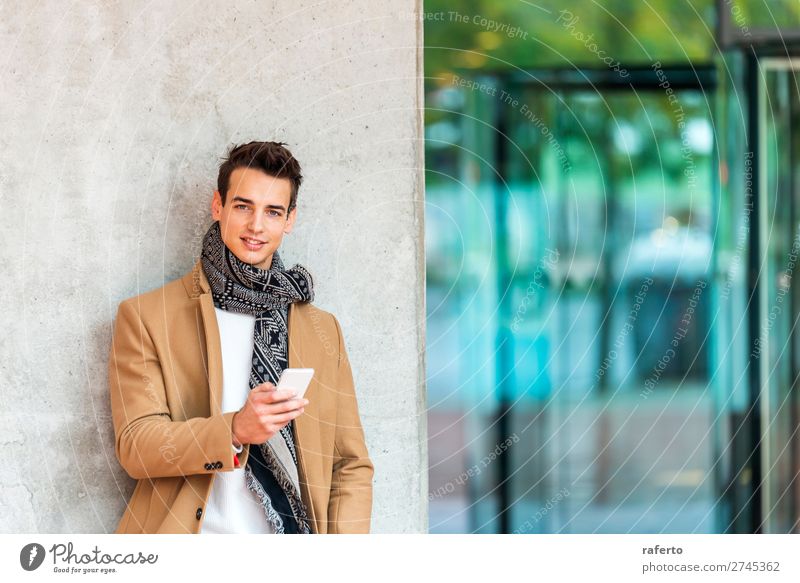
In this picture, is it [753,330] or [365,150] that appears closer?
[365,150]

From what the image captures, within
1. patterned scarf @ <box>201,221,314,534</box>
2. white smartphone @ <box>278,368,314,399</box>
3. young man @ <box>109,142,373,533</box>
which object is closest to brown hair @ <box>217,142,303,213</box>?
young man @ <box>109,142,373,533</box>

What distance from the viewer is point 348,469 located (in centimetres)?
212

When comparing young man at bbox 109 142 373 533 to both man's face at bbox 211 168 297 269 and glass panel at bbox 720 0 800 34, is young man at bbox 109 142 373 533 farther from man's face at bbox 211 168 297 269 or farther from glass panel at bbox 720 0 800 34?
glass panel at bbox 720 0 800 34

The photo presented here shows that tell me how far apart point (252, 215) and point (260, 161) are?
11 centimetres

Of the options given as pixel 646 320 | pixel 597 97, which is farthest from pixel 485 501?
pixel 597 97

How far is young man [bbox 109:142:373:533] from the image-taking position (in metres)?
1.96

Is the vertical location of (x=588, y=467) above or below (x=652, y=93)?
below

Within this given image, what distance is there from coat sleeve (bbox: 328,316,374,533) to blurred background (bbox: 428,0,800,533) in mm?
1976

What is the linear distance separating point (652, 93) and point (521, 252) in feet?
2.89

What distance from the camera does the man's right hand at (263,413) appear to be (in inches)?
72.4

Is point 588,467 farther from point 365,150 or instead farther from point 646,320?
point 365,150

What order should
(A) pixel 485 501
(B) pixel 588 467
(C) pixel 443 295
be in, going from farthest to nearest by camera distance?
(C) pixel 443 295, (B) pixel 588 467, (A) pixel 485 501

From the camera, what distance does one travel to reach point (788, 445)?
3846 millimetres

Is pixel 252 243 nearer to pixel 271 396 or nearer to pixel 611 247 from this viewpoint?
pixel 271 396
